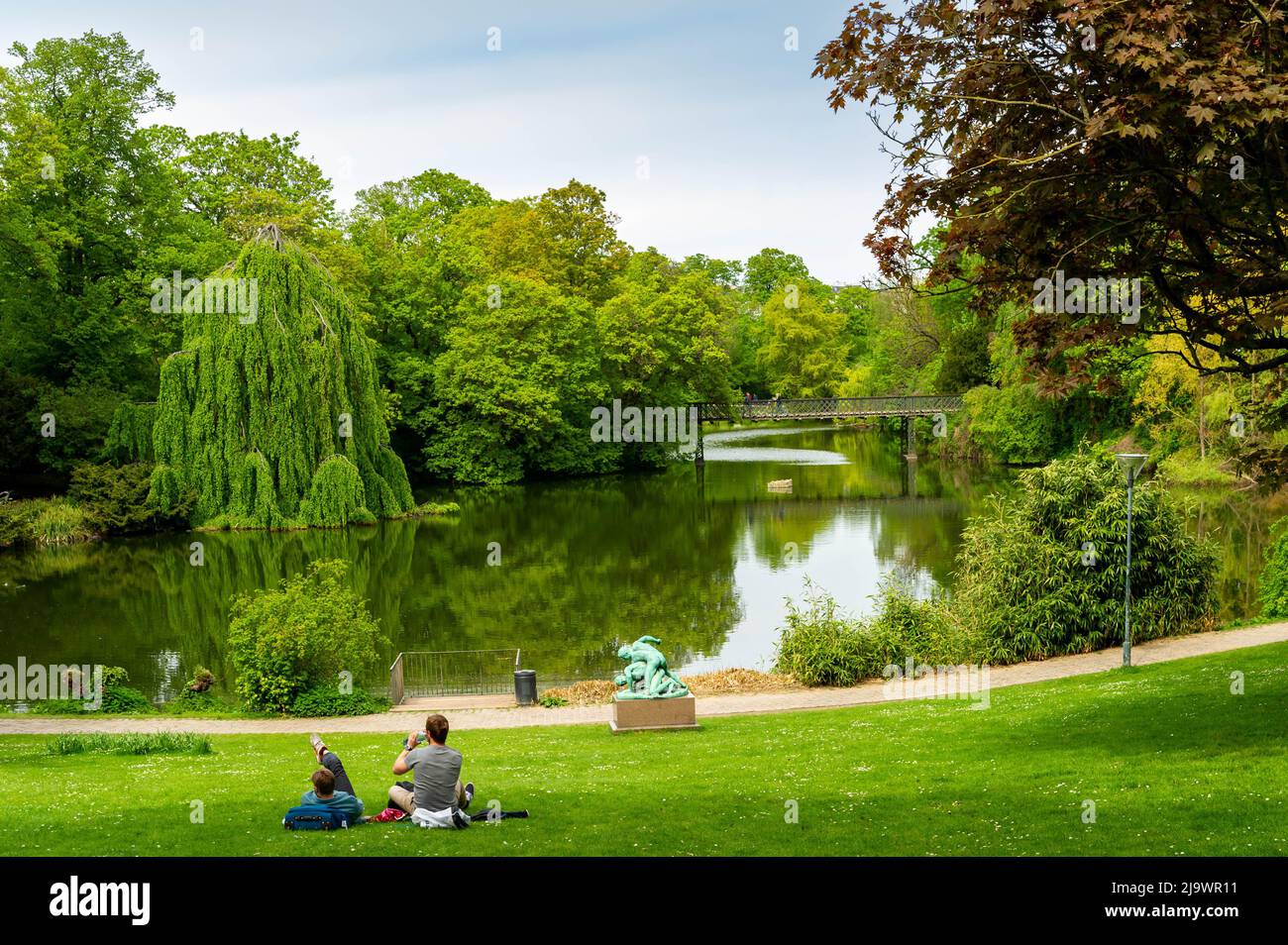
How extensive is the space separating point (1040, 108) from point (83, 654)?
19729 millimetres

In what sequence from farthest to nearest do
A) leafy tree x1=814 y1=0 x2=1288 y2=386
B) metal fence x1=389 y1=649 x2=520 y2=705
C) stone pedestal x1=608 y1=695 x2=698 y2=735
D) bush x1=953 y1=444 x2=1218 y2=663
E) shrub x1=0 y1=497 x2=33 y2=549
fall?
shrub x1=0 y1=497 x2=33 y2=549 → bush x1=953 y1=444 x2=1218 y2=663 → metal fence x1=389 y1=649 x2=520 y2=705 → stone pedestal x1=608 y1=695 x2=698 y2=735 → leafy tree x1=814 y1=0 x2=1288 y2=386

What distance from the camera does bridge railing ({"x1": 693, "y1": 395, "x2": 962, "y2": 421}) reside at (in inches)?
2392

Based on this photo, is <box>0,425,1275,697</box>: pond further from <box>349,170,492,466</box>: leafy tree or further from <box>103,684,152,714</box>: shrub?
<box>349,170,492,466</box>: leafy tree

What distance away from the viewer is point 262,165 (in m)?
51.1

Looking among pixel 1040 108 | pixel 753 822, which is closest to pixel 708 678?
pixel 753 822

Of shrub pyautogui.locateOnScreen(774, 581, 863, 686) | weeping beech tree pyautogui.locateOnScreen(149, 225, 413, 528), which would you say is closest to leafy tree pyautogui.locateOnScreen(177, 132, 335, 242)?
weeping beech tree pyautogui.locateOnScreen(149, 225, 413, 528)

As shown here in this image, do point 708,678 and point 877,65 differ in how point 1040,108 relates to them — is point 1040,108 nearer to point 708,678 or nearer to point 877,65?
point 877,65

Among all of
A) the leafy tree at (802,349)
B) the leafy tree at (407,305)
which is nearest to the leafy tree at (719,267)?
the leafy tree at (802,349)

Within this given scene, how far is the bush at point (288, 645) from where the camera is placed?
16.8 meters

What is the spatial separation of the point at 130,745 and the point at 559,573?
1678 centimetres

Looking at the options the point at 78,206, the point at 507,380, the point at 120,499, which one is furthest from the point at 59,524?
the point at 507,380

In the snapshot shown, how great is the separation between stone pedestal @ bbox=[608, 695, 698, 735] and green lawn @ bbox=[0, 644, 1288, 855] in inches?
15.0

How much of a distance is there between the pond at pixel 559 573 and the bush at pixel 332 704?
2099 millimetres

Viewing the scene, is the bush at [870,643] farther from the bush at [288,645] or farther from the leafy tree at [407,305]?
the leafy tree at [407,305]
